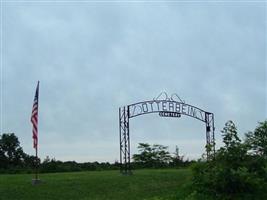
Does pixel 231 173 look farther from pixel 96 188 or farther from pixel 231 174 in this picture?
pixel 96 188

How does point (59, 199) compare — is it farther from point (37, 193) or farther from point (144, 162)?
point (144, 162)

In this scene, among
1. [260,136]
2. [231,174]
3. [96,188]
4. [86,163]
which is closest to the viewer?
[231,174]

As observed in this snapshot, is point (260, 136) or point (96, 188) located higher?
point (260, 136)

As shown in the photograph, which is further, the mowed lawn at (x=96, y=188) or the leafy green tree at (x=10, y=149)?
the leafy green tree at (x=10, y=149)

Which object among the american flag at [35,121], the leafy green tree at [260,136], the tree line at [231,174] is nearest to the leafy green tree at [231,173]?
the tree line at [231,174]

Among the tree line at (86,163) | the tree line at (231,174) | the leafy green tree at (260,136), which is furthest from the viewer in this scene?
the tree line at (86,163)

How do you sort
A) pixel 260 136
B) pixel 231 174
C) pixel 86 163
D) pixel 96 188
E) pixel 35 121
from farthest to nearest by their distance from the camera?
pixel 86 163 < pixel 260 136 < pixel 35 121 < pixel 96 188 < pixel 231 174

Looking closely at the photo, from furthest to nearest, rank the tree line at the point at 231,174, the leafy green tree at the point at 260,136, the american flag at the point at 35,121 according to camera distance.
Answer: the leafy green tree at the point at 260,136, the american flag at the point at 35,121, the tree line at the point at 231,174

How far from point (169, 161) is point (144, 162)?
2170 mm

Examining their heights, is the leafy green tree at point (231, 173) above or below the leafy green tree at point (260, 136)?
below

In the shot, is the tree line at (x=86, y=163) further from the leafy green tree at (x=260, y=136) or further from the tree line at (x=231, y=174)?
the tree line at (x=231, y=174)

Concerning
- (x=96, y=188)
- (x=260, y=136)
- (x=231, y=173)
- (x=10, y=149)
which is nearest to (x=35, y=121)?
(x=96, y=188)

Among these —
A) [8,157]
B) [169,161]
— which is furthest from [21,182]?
[8,157]

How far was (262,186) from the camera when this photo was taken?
1561 centimetres
